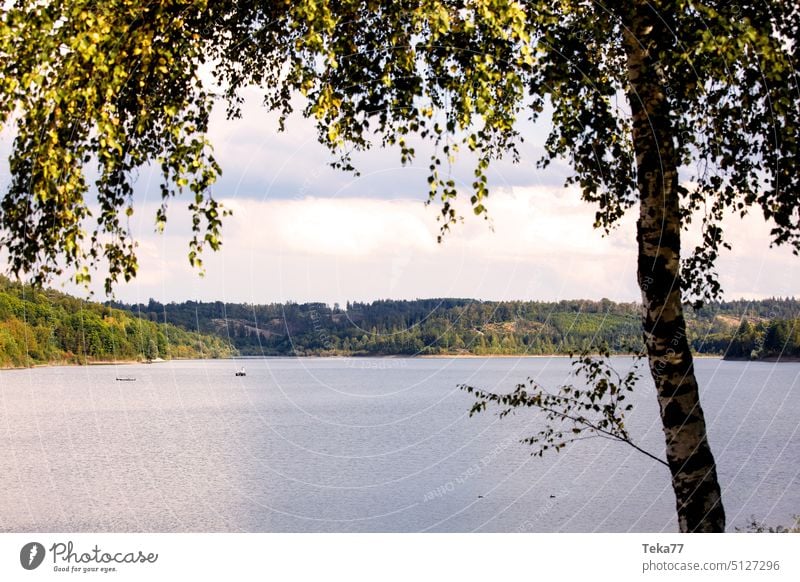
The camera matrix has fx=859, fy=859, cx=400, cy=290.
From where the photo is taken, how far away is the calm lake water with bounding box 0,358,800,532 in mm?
29562

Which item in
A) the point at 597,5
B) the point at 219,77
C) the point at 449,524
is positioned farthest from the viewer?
the point at 449,524

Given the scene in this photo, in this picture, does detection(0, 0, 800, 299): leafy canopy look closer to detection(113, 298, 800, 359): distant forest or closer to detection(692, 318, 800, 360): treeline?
detection(113, 298, 800, 359): distant forest

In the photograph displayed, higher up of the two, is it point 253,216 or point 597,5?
point 597,5

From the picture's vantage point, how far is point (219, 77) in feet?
36.8

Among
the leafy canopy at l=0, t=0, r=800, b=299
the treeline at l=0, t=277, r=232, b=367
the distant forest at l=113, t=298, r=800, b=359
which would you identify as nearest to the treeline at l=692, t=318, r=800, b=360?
the distant forest at l=113, t=298, r=800, b=359

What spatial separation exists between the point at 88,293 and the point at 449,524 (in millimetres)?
23427

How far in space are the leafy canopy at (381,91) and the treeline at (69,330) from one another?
14410mm

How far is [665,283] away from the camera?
29.4 feet

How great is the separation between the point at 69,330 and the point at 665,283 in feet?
122

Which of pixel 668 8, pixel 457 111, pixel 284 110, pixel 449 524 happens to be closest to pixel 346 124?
pixel 457 111

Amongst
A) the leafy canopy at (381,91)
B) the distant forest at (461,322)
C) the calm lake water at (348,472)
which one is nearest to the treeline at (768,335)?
the distant forest at (461,322)

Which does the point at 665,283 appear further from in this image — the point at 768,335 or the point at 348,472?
the point at 768,335

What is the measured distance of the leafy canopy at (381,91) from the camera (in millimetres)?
6816
